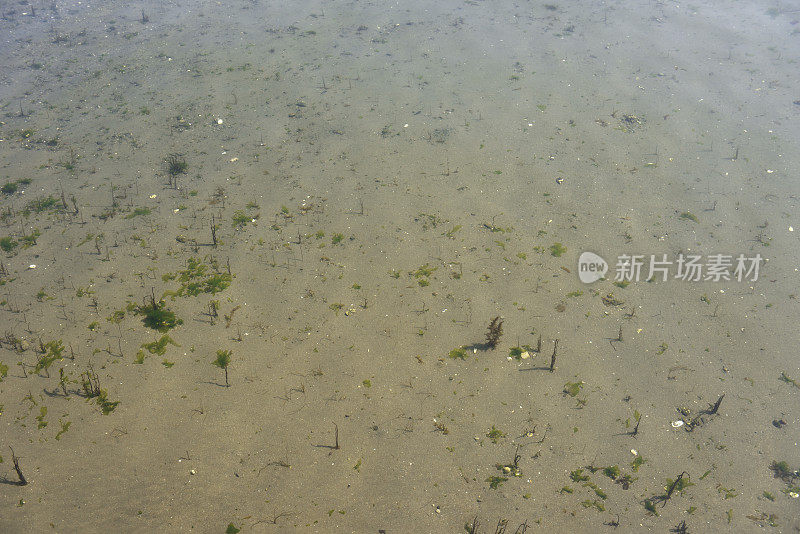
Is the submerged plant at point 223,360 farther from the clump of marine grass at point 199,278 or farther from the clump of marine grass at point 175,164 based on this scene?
the clump of marine grass at point 175,164

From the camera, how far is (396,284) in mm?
6895

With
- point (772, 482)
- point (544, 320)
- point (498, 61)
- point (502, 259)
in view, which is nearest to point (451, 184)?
point (502, 259)

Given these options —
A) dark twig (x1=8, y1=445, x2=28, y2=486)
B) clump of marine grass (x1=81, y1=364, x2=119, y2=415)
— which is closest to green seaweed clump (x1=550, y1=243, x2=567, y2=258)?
clump of marine grass (x1=81, y1=364, x2=119, y2=415)

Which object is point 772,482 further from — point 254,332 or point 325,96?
point 325,96

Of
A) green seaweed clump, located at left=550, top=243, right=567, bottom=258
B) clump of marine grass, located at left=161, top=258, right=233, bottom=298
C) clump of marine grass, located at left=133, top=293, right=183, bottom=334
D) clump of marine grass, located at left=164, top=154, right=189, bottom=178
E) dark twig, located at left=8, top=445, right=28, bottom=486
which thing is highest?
clump of marine grass, located at left=164, top=154, right=189, bottom=178

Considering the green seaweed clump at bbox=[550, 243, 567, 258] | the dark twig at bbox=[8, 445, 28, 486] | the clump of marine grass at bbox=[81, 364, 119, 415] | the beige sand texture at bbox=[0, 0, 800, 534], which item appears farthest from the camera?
the green seaweed clump at bbox=[550, 243, 567, 258]

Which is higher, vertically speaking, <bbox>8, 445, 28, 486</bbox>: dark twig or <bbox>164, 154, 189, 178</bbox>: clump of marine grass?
<bbox>164, 154, 189, 178</bbox>: clump of marine grass

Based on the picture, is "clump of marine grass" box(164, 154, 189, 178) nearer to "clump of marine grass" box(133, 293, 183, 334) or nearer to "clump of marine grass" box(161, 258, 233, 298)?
"clump of marine grass" box(161, 258, 233, 298)

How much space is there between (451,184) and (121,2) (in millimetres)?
11179

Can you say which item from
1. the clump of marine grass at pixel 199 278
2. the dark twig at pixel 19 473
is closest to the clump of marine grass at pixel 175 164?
the clump of marine grass at pixel 199 278

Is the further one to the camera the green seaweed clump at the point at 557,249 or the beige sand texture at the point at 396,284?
the green seaweed clump at the point at 557,249

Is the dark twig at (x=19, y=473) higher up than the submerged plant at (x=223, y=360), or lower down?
lower down

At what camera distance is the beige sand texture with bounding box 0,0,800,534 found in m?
5.00

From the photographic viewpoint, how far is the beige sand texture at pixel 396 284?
197 inches
